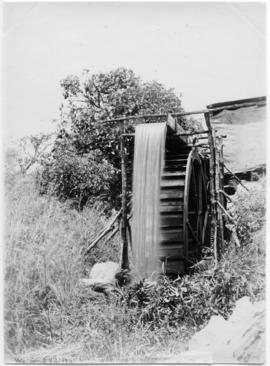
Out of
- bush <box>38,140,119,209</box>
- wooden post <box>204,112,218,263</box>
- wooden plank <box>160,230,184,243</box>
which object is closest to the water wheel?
wooden plank <box>160,230,184,243</box>

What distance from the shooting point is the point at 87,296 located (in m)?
4.52

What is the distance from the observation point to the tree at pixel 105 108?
4.55m

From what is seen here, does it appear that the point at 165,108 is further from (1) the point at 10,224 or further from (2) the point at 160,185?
(1) the point at 10,224

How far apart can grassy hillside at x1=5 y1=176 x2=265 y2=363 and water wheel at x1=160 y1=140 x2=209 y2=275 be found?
369 mm

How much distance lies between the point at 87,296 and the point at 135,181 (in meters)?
1.22

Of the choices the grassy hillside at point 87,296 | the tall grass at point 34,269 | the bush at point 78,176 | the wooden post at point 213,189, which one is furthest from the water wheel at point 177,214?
the tall grass at point 34,269

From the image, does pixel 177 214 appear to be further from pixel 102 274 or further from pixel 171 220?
pixel 102 274

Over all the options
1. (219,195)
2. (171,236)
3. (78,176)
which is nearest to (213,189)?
(219,195)

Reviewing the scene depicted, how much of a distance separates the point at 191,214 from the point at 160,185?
128 cm

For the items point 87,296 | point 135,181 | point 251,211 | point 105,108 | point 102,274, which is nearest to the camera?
point 87,296

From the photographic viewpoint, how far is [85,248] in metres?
5.07

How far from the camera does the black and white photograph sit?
13.6ft

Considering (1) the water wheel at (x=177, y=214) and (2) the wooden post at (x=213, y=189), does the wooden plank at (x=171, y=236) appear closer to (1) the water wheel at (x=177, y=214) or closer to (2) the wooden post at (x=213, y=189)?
(1) the water wheel at (x=177, y=214)

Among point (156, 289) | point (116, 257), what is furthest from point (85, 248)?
point (156, 289)
